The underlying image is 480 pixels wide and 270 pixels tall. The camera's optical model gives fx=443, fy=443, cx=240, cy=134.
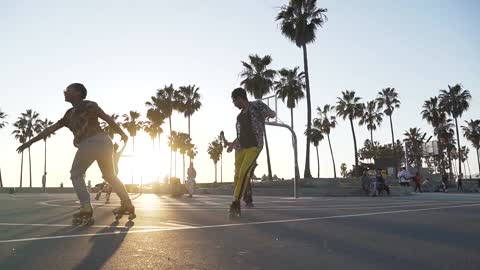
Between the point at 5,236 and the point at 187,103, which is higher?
the point at 187,103

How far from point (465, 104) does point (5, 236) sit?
73686 mm

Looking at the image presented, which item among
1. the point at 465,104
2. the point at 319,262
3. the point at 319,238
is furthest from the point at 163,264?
the point at 465,104

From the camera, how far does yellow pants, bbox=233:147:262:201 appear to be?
634 cm

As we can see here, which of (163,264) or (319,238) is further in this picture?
(319,238)

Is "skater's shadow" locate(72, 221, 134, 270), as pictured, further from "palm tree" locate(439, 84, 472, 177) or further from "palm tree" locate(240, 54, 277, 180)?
"palm tree" locate(439, 84, 472, 177)

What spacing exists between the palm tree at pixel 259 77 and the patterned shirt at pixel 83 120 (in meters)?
42.4

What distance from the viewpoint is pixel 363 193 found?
24.7 m

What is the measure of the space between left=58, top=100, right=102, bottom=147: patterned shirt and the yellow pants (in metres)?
2.05

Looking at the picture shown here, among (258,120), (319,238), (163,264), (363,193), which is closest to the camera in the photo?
(163,264)

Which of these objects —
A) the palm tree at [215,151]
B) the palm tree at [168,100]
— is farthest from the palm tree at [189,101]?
the palm tree at [215,151]

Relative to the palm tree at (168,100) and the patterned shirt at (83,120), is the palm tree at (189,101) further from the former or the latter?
the patterned shirt at (83,120)

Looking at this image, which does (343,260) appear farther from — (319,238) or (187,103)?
(187,103)

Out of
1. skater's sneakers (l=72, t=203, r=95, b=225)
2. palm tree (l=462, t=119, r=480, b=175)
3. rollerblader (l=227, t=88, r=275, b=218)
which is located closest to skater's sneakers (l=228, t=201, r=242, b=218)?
rollerblader (l=227, t=88, r=275, b=218)

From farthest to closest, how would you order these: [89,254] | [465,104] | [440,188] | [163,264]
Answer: [465,104] → [440,188] → [89,254] → [163,264]
